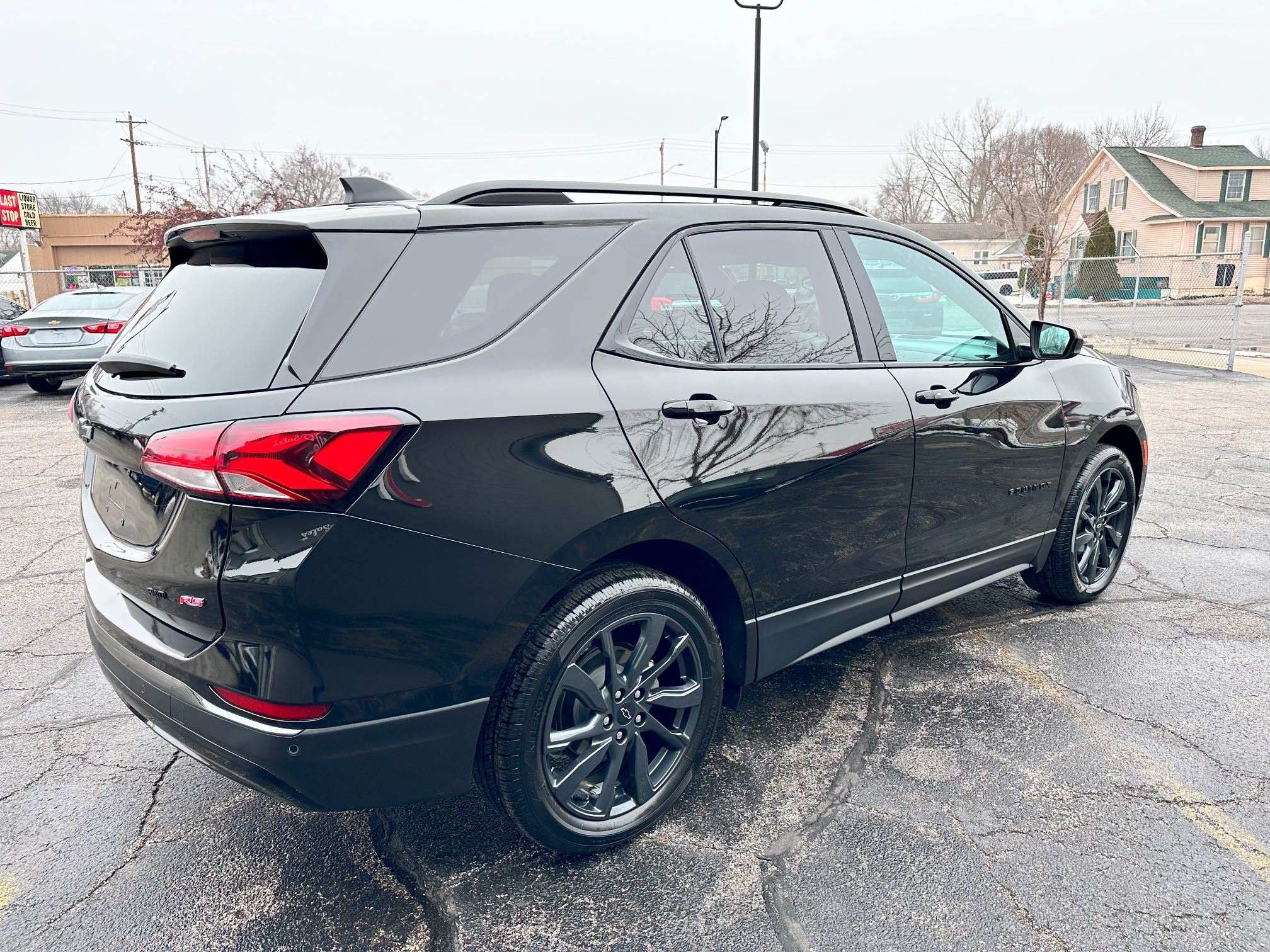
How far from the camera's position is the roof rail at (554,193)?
7.88 feet

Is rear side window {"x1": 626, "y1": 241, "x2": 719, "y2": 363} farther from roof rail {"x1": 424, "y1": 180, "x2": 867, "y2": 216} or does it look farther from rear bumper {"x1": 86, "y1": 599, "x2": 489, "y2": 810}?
rear bumper {"x1": 86, "y1": 599, "x2": 489, "y2": 810}

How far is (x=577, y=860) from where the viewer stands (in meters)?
2.53

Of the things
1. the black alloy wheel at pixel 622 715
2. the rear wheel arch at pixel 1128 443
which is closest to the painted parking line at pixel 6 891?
the black alloy wheel at pixel 622 715

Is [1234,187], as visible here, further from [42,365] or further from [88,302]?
[42,365]

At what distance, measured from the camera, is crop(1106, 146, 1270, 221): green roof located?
150 ft

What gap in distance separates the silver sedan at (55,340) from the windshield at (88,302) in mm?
40

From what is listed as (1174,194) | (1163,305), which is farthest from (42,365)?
(1174,194)

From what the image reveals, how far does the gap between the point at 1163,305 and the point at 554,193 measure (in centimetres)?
Result: 3821

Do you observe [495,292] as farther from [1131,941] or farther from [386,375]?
[1131,941]

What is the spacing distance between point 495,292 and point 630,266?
0.43 metres

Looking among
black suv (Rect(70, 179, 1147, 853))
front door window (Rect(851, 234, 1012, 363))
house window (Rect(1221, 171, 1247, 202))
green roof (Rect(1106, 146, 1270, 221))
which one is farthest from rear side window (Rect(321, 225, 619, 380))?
house window (Rect(1221, 171, 1247, 202))

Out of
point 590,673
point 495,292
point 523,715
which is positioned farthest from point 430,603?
point 495,292

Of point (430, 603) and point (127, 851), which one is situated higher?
point (430, 603)

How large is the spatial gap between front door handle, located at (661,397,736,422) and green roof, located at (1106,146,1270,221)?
51.6 m
